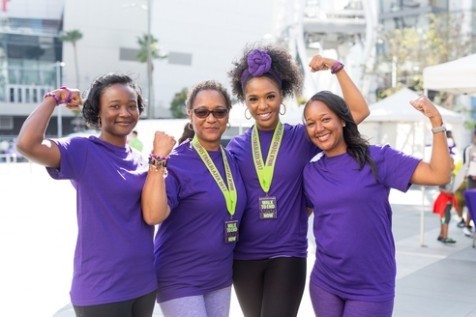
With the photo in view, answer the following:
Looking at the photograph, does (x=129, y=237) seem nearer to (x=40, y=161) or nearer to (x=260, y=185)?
(x=40, y=161)

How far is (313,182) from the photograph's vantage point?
3252mm

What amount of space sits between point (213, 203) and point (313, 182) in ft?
1.74

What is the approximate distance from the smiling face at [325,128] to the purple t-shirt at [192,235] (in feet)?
1.81

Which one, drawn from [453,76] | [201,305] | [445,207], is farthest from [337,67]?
[445,207]

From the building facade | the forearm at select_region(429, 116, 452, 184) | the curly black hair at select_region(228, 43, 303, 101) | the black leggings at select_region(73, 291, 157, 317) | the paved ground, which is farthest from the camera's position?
the building facade

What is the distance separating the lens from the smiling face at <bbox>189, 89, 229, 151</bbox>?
3299 millimetres

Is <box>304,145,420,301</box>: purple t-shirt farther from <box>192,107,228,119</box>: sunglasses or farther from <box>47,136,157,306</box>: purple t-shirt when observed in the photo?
<box>47,136,157,306</box>: purple t-shirt

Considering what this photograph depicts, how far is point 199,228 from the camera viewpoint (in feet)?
10.4

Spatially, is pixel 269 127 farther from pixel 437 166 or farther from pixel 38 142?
pixel 38 142

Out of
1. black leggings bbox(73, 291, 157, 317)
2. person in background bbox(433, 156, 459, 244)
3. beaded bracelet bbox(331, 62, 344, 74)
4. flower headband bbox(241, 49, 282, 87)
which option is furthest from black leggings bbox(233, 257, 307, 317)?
person in background bbox(433, 156, 459, 244)

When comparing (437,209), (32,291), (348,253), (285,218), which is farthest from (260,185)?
(437,209)

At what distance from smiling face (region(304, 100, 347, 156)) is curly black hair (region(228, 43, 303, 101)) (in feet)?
1.36

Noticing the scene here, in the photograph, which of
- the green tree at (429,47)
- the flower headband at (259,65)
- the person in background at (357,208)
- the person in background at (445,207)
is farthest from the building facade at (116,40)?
the person in background at (357,208)

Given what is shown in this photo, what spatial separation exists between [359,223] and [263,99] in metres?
0.90
